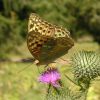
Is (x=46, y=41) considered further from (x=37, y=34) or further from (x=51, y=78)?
(x=51, y=78)

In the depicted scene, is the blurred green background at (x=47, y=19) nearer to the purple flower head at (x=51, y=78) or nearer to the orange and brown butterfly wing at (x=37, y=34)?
the orange and brown butterfly wing at (x=37, y=34)

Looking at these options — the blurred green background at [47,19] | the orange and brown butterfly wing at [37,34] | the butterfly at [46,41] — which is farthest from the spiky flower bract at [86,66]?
the blurred green background at [47,19]

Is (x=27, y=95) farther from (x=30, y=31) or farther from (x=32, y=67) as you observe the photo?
(x=30, y=31)

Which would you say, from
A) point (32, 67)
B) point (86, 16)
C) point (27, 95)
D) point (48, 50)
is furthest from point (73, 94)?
point (86, 16)

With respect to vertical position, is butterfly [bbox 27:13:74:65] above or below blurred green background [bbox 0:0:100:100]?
above

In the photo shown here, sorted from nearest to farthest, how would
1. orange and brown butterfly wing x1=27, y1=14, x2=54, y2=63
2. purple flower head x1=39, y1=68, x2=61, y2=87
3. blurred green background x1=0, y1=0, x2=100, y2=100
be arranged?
purple flower head x1=39, y1=68, x2=61, y2=87, orange and brown butterfly wing x1=27, y1=14, x2=54, y2=63, blurred green background x1=0, y1=0, x2=100, y2=100

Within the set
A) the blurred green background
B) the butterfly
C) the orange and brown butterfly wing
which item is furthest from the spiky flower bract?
the blurred green background

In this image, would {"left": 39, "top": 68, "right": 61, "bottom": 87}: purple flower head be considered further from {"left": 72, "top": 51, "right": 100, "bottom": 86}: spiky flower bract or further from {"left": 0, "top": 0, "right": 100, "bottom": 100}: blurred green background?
{"left": 0, "top": 0, "right": 100, "bottom": 100}: blurred green background
